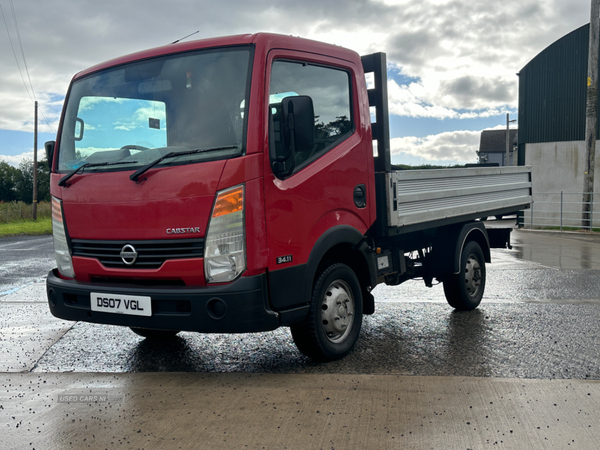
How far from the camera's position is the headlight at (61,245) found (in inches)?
184

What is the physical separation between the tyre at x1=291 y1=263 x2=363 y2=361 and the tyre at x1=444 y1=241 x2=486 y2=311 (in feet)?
6.93

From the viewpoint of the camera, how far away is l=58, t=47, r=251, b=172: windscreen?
4.13 meters

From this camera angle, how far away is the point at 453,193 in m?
6.27

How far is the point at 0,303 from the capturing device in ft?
25.5

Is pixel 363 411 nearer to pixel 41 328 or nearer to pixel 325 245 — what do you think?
pixel 325 245

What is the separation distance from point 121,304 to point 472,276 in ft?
14.4

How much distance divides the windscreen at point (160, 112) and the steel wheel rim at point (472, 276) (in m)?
3.97

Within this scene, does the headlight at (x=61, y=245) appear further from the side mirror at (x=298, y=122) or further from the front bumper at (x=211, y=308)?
the side mirror at (x=298, y=122)

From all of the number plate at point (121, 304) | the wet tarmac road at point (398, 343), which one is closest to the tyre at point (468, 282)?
the wet tarmac road at point (398, 343)

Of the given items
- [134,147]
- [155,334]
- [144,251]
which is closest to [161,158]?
[134,147]

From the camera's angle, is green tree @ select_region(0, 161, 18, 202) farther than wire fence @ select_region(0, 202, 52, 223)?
Yes

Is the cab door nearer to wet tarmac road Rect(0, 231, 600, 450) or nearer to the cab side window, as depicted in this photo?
the cab side window

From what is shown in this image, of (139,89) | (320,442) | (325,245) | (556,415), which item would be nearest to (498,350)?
(556,415)

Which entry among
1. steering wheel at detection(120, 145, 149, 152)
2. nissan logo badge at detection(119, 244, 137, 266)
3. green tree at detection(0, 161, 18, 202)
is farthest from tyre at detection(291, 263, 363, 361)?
green tree at detection(0, 161, 18, 202)
